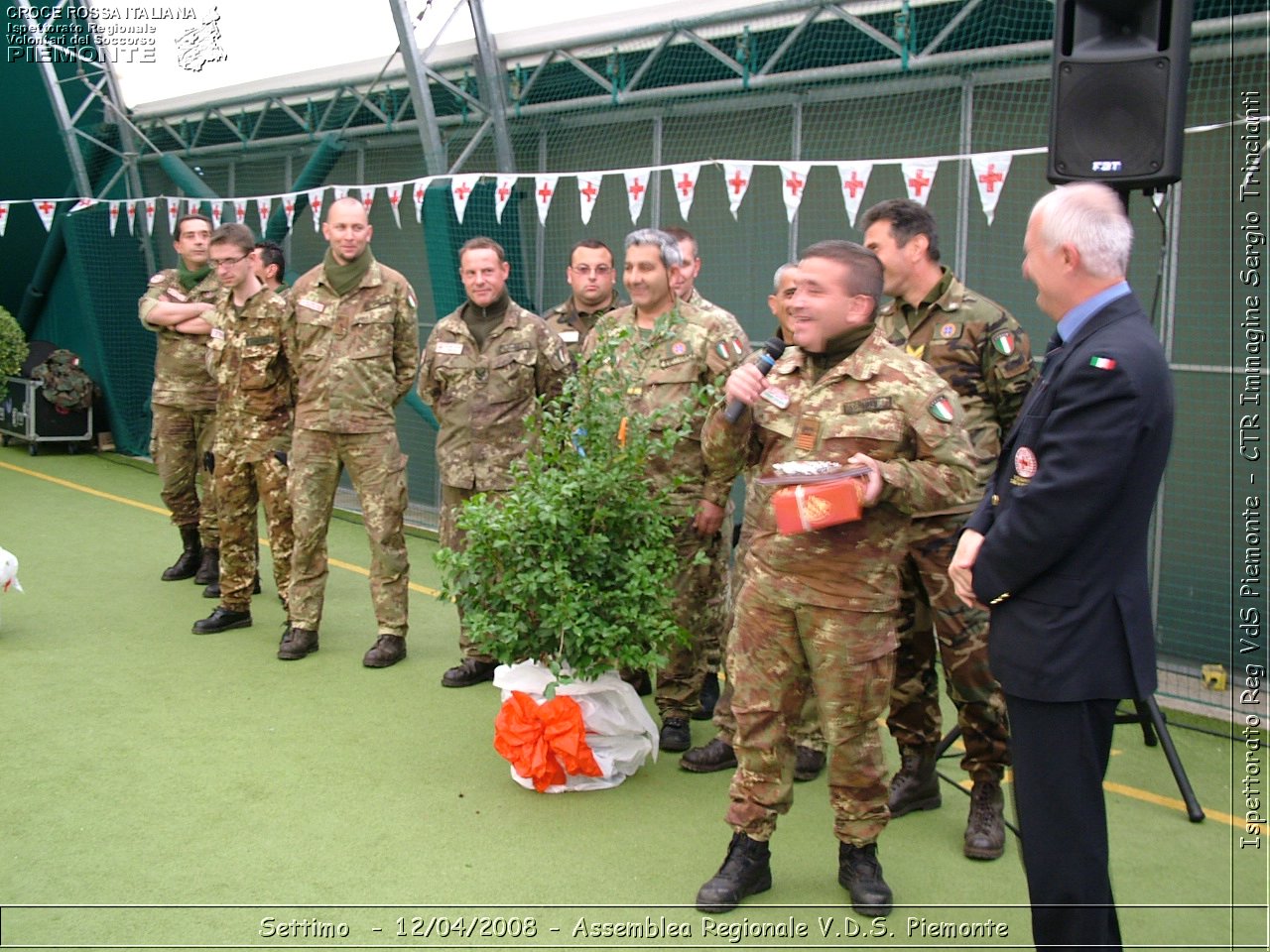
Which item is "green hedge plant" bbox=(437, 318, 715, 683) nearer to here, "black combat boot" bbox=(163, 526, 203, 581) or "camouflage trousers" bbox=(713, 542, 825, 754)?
"camouflage trousers" bbox=(713, 542, 825, 754)

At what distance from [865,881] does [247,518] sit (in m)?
4.14

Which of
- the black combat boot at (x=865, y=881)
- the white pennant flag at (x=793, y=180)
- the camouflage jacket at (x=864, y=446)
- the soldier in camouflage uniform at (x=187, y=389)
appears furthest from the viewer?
the soldier in camouflage uniform at (x=187, y=389)

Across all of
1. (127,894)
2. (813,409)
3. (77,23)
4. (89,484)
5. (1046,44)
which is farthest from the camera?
(77,23)

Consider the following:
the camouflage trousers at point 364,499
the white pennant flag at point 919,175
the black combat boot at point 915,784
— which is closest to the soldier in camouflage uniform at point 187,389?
the camouflage trousers at point 364,499

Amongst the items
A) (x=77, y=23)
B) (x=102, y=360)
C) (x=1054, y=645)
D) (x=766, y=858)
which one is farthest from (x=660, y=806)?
(x=77, y=23)

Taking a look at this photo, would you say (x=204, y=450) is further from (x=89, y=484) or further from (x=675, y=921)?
(x=675, y=921)

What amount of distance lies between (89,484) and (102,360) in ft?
6.95

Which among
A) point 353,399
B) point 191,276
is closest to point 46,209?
point 191,276

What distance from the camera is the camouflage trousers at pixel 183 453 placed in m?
7.46

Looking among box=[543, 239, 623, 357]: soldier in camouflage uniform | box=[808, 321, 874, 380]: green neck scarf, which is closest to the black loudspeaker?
box=[808, 321, 874, 380]: green neck scarf

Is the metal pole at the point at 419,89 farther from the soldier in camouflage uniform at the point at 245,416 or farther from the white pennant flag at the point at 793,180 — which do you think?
the white pennant flag at the point at 793,180

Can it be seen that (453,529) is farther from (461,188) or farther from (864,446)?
(461,188)

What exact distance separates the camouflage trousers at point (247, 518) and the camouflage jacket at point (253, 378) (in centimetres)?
8

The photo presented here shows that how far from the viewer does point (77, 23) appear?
40.2ft
